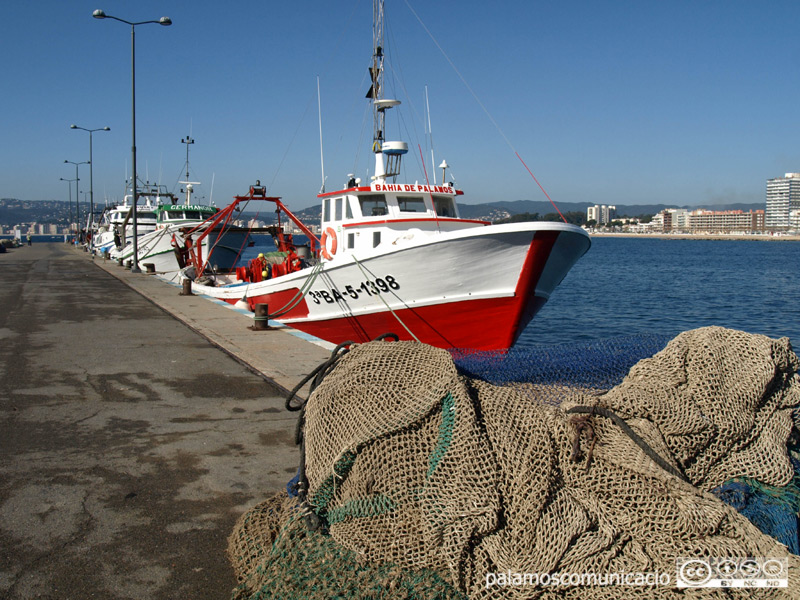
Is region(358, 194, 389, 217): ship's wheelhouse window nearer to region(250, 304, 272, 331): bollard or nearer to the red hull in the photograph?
the red hull

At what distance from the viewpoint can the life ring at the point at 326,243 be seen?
1435 cm

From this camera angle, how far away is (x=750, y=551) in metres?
2.76

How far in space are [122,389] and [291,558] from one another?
4.42 metres

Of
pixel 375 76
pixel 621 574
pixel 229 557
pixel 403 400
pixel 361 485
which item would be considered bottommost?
pixel 229 557

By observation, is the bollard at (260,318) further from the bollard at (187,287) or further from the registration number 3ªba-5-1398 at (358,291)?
the bollard at (187,287)

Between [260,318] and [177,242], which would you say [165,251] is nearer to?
[177,242]

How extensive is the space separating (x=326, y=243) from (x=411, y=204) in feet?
6.97

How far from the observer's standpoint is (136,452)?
4.90m

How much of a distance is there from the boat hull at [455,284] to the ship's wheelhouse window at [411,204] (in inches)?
89.7

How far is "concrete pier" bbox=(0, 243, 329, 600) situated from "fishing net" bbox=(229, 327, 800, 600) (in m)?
0.51

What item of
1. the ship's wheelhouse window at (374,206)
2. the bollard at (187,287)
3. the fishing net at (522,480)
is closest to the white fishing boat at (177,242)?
the bollard at (187,287)

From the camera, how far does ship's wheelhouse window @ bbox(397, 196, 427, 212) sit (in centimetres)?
1398

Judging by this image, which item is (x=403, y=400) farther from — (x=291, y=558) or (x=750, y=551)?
(x=750, y=551)

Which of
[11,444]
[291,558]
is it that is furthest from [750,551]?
[11,444]
